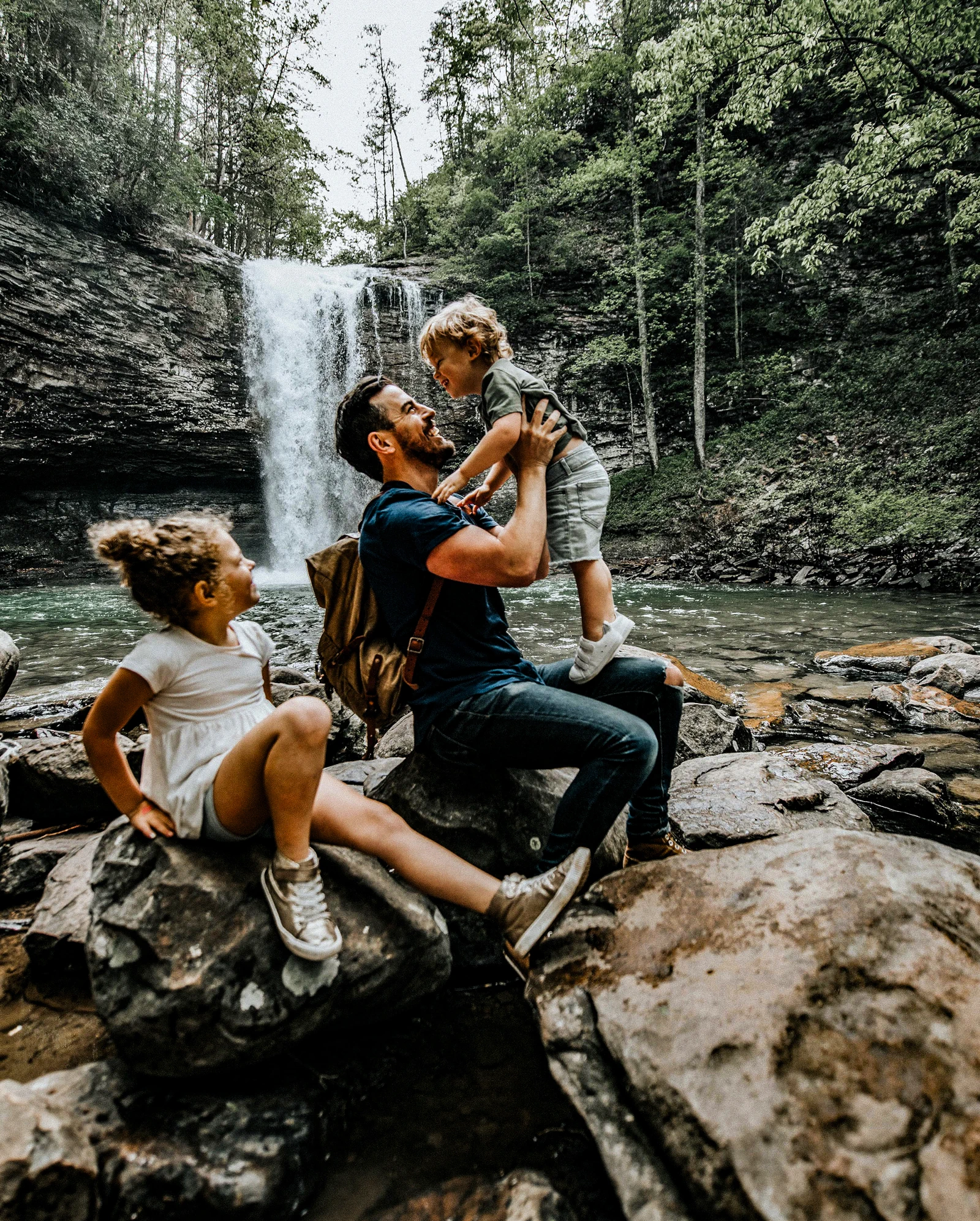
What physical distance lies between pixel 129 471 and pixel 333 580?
21.5 metres

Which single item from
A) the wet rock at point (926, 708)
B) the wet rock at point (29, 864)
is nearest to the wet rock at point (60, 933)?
the wet rock at point (29, 864)

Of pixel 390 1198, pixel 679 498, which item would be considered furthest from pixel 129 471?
pixel 390 1198

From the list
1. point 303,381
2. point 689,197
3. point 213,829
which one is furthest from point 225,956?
point 689,197

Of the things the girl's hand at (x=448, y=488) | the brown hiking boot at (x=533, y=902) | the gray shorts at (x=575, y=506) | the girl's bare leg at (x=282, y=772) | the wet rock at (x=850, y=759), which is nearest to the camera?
the girl's bare leg at (x=282, y=772)

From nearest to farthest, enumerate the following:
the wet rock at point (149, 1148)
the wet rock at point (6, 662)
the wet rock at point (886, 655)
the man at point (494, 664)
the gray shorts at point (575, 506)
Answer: the wet rock at point (149, 1148)
the man at point (494, 664)
the gray shorts at point (575, 506)
the wet rock at point (6, 662)
the wet rock at point (886, 655)

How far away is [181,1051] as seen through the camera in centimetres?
156

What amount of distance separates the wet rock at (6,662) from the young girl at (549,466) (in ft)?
13.7

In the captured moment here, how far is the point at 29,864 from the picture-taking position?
272 centimetres

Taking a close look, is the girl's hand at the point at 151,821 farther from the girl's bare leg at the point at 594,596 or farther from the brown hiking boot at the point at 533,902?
the girl's bare leg at the point at 594,596

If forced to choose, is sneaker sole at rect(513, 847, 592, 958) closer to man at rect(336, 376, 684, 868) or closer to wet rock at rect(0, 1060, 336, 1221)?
man at rect(336, 376, 684, 868)

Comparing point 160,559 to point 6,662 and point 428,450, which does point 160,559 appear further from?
point 6,662

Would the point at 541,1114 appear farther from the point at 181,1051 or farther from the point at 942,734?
the point at 942,734

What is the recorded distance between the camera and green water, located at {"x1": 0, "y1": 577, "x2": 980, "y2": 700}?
7164 mm

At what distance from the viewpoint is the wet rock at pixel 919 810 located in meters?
3.11
